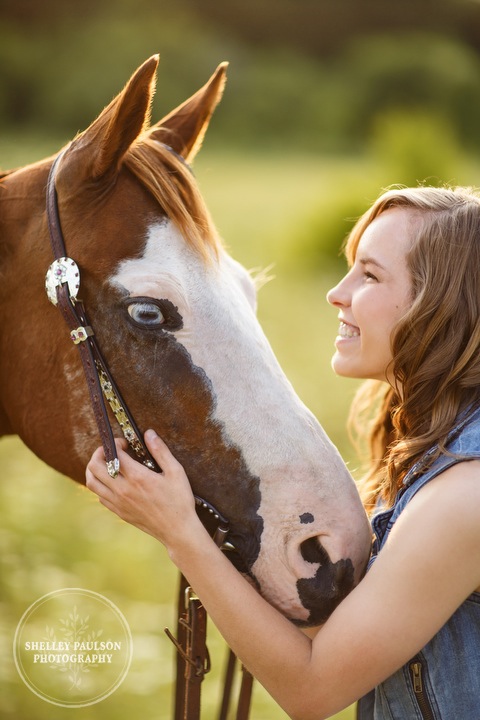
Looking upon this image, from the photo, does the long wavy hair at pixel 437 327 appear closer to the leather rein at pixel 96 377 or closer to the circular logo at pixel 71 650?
the leather rein at pixel 96 377

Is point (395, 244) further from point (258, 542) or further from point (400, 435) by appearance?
point (258, 542)

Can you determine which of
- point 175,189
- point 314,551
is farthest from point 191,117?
point 314,551

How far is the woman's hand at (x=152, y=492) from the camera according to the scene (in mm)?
1365

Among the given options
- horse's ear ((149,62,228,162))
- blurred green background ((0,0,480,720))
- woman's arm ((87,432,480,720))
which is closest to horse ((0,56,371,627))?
woman's arm ((87,432,480,720))

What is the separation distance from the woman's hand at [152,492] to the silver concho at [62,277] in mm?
363

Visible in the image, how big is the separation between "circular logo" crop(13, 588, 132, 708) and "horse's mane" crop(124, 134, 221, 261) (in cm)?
144

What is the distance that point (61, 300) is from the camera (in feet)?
5.02

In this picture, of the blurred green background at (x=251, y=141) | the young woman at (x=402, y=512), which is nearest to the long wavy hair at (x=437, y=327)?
the young woman at (x=402, y=512)

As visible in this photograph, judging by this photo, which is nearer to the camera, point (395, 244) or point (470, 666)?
point (470, 666)

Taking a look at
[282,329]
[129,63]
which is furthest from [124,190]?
[129,63]

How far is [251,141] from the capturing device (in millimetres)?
16406

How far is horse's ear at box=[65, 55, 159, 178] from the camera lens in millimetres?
1440

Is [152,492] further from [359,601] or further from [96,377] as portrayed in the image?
[359,601]

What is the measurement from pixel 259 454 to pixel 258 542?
0.19m
